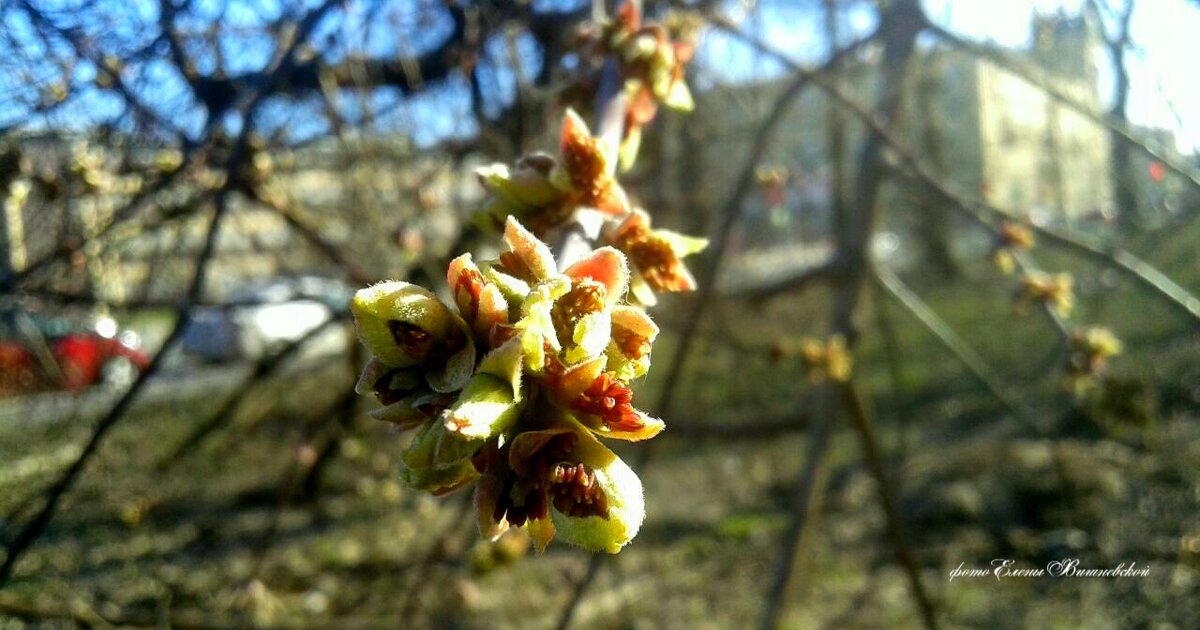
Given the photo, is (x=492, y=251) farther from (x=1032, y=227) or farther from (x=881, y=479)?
(x=1032, y=227)

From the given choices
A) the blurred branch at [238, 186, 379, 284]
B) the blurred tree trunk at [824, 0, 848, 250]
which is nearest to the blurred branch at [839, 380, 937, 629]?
the blurred tree trunk at [824, 0, 848, 250]

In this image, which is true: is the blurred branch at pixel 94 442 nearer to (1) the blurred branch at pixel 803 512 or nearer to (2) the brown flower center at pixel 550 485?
(2) the brown flower center at pixel 550 485

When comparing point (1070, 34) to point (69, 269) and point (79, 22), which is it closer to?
point (79, 22)

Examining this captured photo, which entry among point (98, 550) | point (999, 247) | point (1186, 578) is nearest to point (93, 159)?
point (98, 550)

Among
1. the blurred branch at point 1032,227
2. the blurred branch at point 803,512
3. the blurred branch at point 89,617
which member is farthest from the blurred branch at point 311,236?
the blurred branch at point 803,512

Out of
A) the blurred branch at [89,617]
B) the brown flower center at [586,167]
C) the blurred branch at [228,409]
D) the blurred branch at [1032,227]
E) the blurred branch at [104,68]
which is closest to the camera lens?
the brown flower center at [586,167]

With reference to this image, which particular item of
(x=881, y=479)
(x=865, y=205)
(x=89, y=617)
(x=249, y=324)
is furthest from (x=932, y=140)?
(x=89, y=617)
